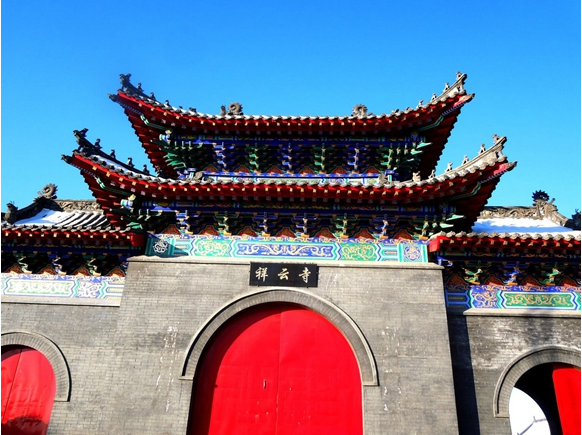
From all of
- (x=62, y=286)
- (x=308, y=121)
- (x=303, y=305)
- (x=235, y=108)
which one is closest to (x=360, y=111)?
(x=308, y=121)

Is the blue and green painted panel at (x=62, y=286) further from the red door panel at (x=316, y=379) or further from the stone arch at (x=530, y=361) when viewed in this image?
the stone arch at (x=530, y=361)

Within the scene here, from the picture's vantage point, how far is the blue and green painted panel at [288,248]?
8516 mm

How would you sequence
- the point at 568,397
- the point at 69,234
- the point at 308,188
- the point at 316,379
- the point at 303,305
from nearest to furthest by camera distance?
the point at 316,379, the point at 568,397, the point at 303,305, the point at 308,188, the point at 69,234

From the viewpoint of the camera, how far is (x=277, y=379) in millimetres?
7645

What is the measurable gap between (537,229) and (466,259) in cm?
285

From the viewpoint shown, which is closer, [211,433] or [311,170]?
[211,433]

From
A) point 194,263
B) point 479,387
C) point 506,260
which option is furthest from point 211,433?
point 506,260

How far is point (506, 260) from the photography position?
8.40 m

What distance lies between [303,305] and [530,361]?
13.8ft

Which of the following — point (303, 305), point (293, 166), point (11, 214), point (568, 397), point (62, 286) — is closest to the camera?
point (568, 397)

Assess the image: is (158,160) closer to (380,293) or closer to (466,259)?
(380,293)

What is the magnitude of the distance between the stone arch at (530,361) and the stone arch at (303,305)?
2344mm

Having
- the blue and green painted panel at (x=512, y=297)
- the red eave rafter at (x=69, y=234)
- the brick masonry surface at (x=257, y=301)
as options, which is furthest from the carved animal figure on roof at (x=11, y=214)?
the blue and green painted panel at (x=512, y=297)

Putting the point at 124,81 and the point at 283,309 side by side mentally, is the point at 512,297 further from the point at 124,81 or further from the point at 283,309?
the point at 124,81
